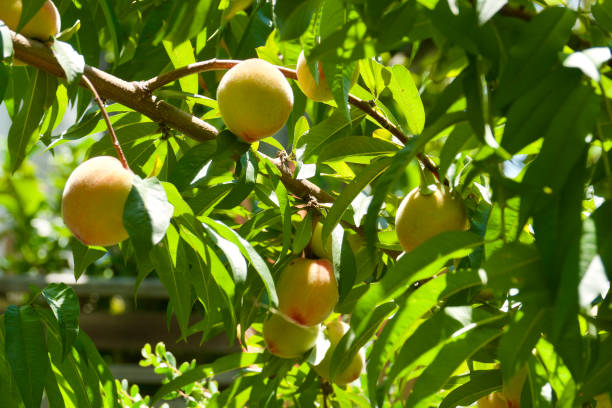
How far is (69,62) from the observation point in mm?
505

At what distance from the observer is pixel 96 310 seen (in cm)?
229

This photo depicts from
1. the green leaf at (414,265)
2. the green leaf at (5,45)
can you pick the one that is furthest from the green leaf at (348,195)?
the green leaf at (5,45)

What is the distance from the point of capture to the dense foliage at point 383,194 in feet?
1.23

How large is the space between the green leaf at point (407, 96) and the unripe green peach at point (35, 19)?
30 centimetres

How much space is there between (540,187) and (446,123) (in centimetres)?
8

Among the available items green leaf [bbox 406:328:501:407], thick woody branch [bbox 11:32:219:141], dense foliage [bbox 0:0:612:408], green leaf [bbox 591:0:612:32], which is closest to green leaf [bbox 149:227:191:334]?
dense foliage [bbox 0:0:612:408]

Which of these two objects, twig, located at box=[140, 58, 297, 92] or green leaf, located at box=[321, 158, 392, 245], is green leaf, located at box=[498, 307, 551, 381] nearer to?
green leaf, located at box=[321, 158, 392, 245]

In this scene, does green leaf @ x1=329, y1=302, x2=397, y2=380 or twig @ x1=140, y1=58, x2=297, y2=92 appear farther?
twig @ x1=140, y1=58, x2=297, y2=92

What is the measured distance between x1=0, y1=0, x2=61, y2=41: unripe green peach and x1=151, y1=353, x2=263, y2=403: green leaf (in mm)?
361

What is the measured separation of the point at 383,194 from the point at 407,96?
0.87 ft

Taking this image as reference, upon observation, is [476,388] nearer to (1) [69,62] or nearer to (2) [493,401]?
(2) [493,401]

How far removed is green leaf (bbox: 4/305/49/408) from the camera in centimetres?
55

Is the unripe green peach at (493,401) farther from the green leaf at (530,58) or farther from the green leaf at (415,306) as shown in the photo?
the green leaf at (530,58)

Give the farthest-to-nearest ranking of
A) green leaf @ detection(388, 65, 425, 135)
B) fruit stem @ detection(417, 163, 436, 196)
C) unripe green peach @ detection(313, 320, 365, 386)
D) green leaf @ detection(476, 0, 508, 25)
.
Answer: unripe green peach @ detection(313, 320, 365, 386) < green leaf @ detection(388, 65, 425, 135) < fruit stem @ detection(417, 163, 436, 196) < green leaf @ detection(476, 0, 508, 25)
